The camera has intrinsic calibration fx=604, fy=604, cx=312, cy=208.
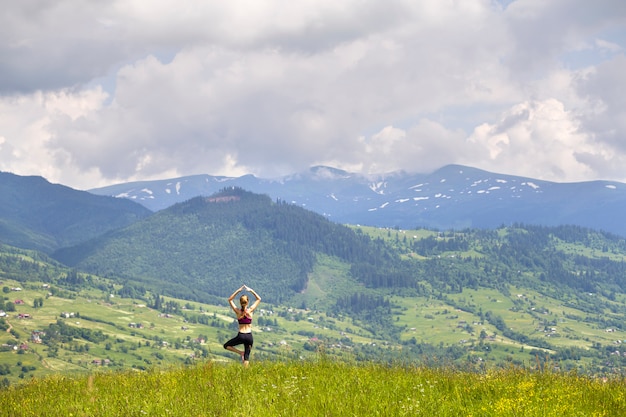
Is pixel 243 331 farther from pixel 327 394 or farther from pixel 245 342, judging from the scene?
pixel 327 394

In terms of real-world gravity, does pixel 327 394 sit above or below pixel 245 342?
below

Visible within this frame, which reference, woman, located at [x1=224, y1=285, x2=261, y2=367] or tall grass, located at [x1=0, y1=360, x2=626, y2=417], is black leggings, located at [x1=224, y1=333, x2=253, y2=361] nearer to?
woman, located at [x1=224, y1=285, x2=261, y2=367]

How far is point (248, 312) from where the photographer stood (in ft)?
68.3

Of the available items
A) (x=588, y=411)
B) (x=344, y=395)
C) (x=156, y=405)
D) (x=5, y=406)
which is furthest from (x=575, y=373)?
(x=5, y=406)

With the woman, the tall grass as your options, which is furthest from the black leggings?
the tall grass

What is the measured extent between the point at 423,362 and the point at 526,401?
290 inches

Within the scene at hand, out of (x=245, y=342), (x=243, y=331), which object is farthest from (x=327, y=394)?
(x=243, y=331)

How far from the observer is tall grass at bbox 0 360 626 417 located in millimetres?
13227

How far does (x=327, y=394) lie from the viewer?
14312 mm

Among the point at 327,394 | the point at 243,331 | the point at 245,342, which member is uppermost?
the point at 243,331

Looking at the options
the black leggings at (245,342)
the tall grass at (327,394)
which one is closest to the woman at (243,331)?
the black leggings at (245,342)

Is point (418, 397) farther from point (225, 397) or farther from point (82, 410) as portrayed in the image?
point (82, 410)

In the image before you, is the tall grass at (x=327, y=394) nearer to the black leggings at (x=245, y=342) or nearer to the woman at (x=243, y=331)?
the black leggings at (x=245, y=342)

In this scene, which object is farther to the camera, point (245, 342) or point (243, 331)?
point (243, 331)
